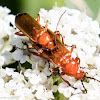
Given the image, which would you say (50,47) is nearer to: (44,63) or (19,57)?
Answer: (44,63)

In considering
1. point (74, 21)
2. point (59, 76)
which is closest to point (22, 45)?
point (59, 76)

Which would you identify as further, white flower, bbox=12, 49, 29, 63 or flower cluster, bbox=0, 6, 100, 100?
white flower, bbox=12, 49, 29, 63

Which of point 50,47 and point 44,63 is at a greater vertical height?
point 50,47

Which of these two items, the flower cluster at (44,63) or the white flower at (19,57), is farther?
the white flower at (19,57)

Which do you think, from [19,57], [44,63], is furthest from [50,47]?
[19,57]

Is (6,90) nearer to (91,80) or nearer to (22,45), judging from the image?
(22,45)
